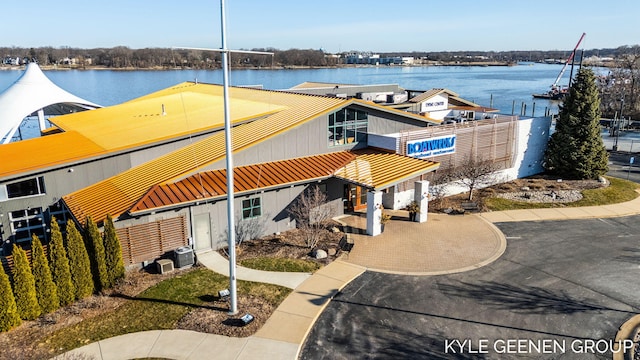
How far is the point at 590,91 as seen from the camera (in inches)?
1224

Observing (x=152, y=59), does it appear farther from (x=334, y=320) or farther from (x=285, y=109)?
(x=334, y=320)

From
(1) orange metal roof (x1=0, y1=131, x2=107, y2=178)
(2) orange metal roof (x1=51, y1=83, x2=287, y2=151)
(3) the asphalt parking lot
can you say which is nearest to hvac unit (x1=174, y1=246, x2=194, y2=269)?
(2) orange metal roof (x1=51, y1=83, x2=287, y2=151)

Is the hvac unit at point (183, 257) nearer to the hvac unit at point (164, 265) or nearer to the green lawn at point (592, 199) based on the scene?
the hvac unit at point (164, 265)

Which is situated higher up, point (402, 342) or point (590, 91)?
point (590, 91)

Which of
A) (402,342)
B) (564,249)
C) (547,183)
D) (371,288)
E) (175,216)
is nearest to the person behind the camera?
(402,342)

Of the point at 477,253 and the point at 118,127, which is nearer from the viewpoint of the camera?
the point at 477,253

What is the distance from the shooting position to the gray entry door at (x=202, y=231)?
64.0 ft

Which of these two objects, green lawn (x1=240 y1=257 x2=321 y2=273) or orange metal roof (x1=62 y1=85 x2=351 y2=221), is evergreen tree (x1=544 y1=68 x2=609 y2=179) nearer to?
orange metal roof (x1=62 y1=85 x2=351 y2=221)

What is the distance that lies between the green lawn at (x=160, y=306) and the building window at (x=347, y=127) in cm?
1113

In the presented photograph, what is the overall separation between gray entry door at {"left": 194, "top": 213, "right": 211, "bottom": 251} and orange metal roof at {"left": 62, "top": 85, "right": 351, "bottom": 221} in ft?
7.17

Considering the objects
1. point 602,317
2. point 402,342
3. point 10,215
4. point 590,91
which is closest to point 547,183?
point 590,91

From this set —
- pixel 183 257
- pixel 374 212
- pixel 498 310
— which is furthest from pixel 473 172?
pixel 183 257

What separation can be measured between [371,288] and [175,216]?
8.95 meters

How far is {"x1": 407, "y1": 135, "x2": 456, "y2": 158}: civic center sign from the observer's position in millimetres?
26422
